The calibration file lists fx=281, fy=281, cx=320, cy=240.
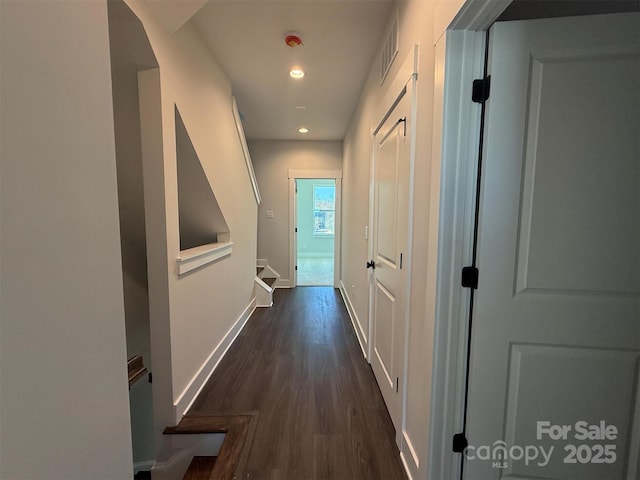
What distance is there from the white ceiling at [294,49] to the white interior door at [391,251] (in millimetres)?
696

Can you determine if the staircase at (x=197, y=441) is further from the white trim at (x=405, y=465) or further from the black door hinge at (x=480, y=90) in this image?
the black door hinge at (x=480, y=90)

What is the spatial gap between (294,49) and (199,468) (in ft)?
9.90

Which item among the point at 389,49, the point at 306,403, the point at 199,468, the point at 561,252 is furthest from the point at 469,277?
the point at 199,468

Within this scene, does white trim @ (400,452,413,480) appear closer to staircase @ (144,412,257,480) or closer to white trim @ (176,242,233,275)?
staircase @ (144,412,257,480)

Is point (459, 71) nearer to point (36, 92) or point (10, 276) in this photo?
point (36, 92)

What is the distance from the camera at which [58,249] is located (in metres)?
0.61

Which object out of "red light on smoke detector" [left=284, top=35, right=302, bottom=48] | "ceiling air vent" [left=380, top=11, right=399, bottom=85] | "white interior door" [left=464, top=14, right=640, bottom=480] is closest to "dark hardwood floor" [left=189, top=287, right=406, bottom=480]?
"white interior door" [left=464, top=14, right=640, bottom=480]

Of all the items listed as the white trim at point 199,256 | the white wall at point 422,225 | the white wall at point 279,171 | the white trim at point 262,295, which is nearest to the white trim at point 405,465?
the white wall at point 422,225

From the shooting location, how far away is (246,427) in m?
1.72

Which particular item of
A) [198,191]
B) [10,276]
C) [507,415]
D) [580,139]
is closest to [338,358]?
[507,415]

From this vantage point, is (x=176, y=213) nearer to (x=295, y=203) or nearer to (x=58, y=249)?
(x=58, y=249)

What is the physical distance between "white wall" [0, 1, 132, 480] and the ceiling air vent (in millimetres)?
1535

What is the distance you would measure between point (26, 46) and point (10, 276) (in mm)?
436

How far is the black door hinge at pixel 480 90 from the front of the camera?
1.06 metres
